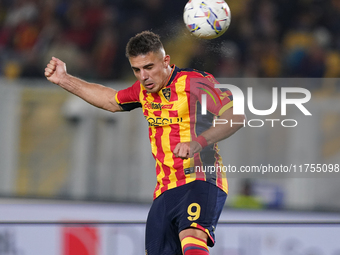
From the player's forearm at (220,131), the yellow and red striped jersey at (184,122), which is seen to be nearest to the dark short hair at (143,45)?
the yellow and red striped jersey at (184,122)

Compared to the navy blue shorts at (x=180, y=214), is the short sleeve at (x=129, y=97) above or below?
above

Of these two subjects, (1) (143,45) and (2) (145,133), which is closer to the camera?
(1) (143,45)

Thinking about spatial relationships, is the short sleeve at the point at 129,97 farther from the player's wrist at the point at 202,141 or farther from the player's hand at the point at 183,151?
the player's hand at the point at 183,151

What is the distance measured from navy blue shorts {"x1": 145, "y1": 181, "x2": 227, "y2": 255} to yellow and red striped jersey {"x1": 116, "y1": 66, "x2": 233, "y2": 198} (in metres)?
0.05

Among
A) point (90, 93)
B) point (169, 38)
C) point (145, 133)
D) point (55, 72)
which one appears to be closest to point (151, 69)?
point (90, 93)

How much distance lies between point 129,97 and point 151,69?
35 cm

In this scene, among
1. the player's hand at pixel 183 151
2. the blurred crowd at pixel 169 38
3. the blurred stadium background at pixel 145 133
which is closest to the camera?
the player's hand at pixel 183 151

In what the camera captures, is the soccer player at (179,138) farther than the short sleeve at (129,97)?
No

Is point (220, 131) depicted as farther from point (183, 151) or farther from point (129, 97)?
point (129, 97)

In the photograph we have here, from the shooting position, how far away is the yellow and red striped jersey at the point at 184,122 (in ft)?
9.60

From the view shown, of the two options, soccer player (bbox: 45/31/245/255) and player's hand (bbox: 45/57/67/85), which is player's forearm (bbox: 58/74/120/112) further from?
soccer player (bbox: 45/31/245/255)

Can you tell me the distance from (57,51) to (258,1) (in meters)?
2.43

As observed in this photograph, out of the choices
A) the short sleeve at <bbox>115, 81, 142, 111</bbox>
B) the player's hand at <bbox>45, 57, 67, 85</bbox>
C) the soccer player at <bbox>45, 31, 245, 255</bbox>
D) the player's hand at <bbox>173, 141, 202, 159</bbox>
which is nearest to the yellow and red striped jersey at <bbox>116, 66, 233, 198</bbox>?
the soccer player at <bbox>45, 31, 245, 255</bbox>

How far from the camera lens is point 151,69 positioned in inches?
113
